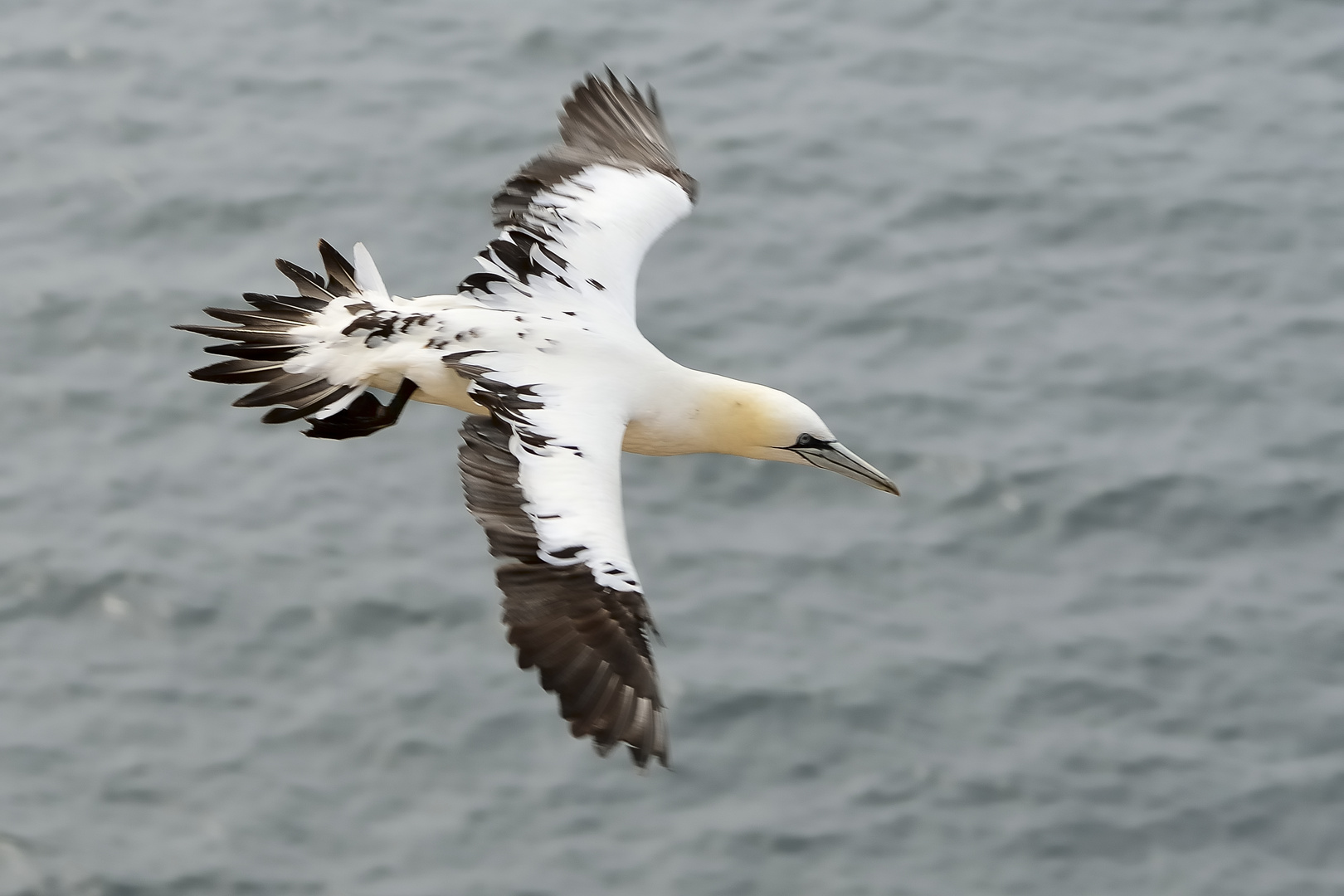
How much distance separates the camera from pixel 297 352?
10.8 m

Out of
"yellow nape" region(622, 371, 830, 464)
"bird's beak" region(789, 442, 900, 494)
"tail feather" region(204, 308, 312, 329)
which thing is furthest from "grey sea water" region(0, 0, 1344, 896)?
"tail feather" region(204, 308, 312, 329)

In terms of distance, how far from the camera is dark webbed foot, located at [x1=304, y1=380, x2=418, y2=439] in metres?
10.7

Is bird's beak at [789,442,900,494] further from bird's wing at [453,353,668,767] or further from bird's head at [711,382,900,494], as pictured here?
bird's wing at [453,353,668,767]

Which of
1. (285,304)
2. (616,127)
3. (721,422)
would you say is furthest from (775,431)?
(616,127)

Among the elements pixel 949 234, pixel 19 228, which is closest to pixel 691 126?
pixel 949 234

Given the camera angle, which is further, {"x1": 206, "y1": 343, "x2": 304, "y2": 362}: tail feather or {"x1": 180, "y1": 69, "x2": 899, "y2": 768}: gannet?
{"x1": 206, "y1": 343, "x2": 304, "y2": 362}: tail feather

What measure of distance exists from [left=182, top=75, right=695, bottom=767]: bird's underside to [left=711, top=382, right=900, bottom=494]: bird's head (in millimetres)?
584

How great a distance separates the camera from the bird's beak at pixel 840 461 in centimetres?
1130

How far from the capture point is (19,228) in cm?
2230

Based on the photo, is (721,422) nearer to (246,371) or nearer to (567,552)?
(567,552)

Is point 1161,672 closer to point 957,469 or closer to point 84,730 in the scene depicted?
point 957,469

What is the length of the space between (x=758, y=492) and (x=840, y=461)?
8.24 m

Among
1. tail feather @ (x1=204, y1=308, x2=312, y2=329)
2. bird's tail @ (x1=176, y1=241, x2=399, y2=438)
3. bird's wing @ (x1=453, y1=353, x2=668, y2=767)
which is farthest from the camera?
tail feather @ (x1=204, y1=308, x2=312, y2=329)

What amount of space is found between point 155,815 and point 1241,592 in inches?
356
